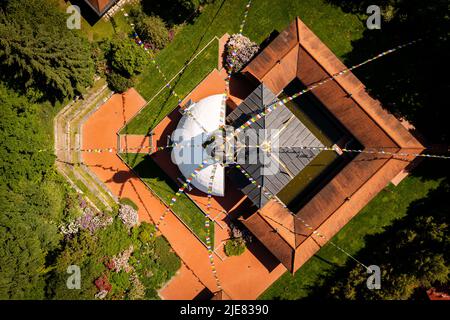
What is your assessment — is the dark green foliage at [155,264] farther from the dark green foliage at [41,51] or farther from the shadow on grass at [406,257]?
the dark green foliage at [41,51]

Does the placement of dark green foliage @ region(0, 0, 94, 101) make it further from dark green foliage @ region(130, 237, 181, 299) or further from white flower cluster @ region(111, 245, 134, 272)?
dark green foliage @ region(130, 237, 181, 299)

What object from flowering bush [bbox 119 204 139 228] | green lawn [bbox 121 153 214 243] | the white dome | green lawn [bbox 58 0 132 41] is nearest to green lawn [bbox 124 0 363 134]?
green lawn [bbox 121 153 214 243]

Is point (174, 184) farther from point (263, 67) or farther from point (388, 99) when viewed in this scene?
point (388, 99)

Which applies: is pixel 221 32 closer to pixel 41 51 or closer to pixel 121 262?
pixel 41 51

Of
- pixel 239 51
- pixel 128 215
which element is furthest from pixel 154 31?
pixel 128 215

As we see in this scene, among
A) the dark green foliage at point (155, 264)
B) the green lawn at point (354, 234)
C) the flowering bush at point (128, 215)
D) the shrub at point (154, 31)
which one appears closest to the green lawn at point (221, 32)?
the shrub at point (154, 31)

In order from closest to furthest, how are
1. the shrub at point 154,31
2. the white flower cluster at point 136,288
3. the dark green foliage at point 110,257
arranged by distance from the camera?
the dark green foliage at point 110,257 < the shrub at point 154,31 < the white flower cluster at point 136,288

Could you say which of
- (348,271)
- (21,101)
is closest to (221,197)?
(348,271)

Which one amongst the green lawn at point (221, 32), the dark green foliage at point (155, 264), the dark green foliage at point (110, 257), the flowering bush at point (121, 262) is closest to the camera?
the dark green foliage at point (110, 257)
